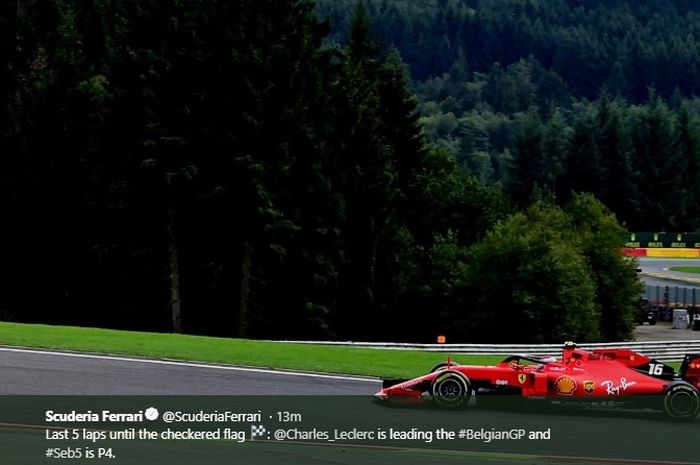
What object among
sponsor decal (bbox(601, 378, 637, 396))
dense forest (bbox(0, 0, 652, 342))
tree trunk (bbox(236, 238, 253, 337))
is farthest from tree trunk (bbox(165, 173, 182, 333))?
sponsor decal (bbox(601, 378, 637, 396))

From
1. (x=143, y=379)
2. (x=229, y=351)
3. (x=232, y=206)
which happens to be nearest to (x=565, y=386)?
(x=143, y=379)

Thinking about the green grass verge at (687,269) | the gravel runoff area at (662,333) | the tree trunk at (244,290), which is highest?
the green grass verge at (687,269)

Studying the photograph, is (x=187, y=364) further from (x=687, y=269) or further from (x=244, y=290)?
(x=687, y=269)

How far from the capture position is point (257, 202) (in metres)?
47.6

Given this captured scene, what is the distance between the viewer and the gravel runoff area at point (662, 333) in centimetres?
5319

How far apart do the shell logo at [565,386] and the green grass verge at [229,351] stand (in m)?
4.54

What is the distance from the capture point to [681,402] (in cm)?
1952

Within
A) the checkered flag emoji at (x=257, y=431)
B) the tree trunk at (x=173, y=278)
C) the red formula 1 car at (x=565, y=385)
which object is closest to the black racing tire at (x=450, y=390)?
the red formula 1 car at (x=565, y=385)

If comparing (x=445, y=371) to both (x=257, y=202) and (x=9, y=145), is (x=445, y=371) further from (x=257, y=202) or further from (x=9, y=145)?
(x=9, y=145)

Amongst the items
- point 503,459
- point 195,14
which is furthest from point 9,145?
point 503,459

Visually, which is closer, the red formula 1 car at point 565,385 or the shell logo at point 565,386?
the red formula 1 car at point 565,385

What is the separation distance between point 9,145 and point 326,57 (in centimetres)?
1394

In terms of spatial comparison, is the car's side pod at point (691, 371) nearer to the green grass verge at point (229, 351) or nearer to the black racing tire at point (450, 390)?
the black racing tire at point (450, 390)

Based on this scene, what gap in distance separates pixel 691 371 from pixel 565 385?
247cm
